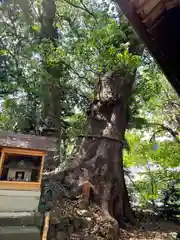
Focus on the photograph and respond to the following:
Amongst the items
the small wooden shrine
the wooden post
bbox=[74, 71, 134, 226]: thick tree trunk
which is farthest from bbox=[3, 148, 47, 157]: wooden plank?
bbox=[74, 71, 134, 226]: thick tree trunk

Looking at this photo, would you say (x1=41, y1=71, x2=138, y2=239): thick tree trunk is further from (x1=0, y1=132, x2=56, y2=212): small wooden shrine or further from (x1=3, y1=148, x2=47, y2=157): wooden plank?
(x1=3, y1=148, x2=47, y2=157): wooden plank

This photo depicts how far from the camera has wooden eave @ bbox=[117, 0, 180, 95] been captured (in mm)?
932

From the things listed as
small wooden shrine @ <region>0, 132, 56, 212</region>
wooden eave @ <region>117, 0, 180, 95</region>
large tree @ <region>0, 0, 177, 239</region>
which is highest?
large tree @ <region>0, 0, 177, 239</region>

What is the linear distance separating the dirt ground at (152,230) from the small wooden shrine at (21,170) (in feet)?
7.88

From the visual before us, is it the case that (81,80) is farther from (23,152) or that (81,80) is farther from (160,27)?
(160,27)

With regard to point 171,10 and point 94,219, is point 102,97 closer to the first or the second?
point 94,219

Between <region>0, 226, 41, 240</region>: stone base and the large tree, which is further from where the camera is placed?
the large tree

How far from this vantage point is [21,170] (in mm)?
3768

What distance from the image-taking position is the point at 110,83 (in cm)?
691

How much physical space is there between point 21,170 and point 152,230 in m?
4.19

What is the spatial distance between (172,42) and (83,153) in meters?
4.90

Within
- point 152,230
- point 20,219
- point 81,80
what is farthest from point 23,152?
point 152,230

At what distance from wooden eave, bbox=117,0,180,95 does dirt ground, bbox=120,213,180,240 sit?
4512mm

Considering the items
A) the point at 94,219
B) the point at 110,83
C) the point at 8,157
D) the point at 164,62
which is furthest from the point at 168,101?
the point at 164,62
